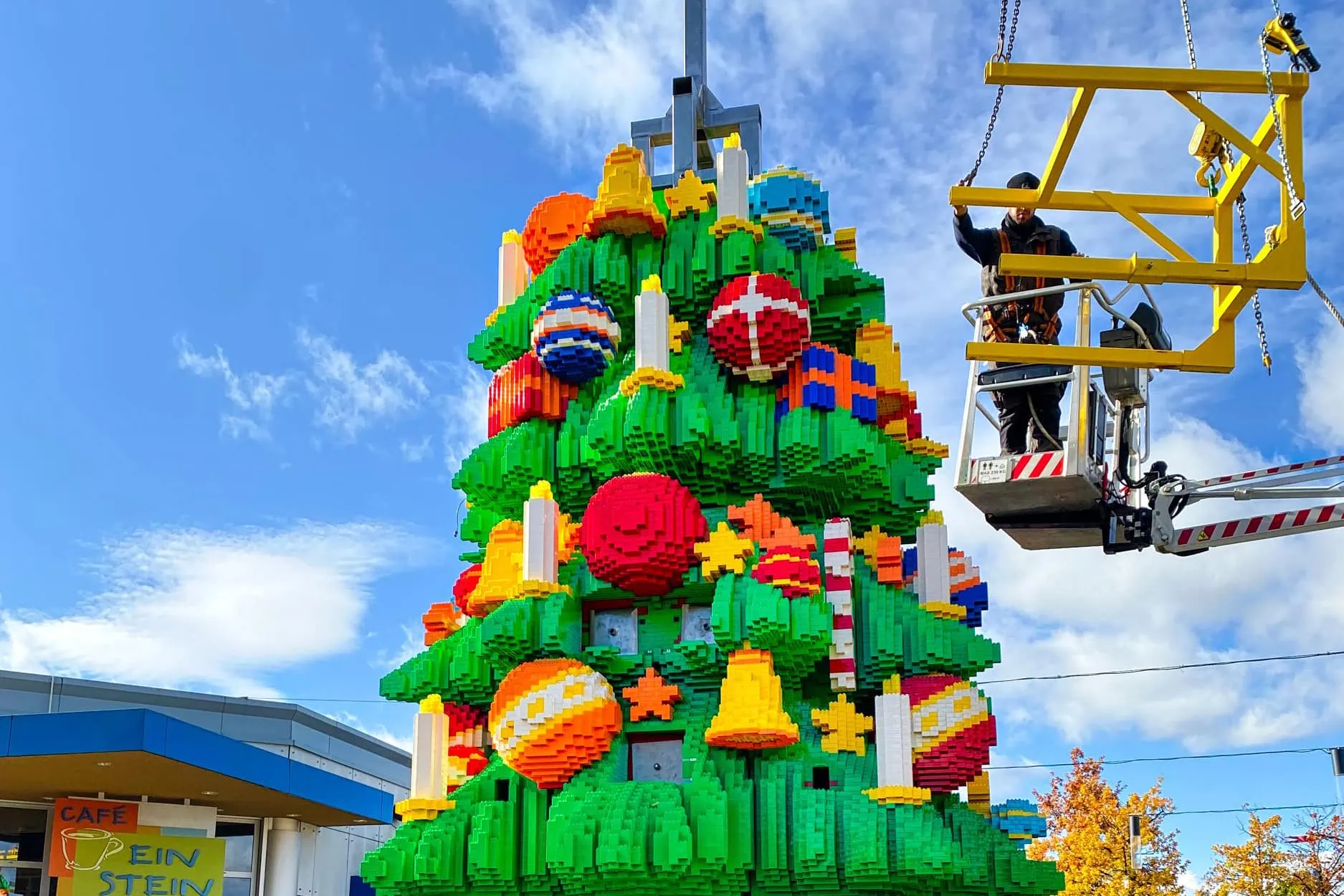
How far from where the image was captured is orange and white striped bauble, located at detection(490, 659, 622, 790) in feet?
47.2

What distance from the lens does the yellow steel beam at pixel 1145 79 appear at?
32.0 ft

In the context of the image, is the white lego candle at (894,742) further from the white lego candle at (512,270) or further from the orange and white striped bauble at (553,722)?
the white lego candle at (512,270)

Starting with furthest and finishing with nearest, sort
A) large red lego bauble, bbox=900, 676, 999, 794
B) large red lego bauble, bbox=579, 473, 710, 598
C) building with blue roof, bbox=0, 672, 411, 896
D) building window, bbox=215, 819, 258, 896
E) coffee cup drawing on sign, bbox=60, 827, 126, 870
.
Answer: building window, bbox=215, 819, 258, 896 < coffee cup drawing on sign, bbox=60, 827, 126, 870 < building with blue roof, bbox=0, 672, 411, 896 < large red lego bauble, bbox=579, 473, 710, 598 < large red lego bauble, bbox=900, 676, 999, 794

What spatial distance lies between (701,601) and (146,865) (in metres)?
10.4

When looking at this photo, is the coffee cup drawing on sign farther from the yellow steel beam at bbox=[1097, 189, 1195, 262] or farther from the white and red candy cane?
the yellow steel beam at bbox=[1097, 189, 1195, 262]

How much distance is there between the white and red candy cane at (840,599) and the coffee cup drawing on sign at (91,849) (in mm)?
11634

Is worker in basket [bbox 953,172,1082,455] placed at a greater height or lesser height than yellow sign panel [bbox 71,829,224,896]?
greater

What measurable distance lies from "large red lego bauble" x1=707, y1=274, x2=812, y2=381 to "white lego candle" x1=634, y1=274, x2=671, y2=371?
664 mm

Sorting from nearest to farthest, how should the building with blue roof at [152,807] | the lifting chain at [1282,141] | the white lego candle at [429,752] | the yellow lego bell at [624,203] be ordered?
the lifting chain at [1282,141] < the white lego candle at [429,752] < the yellow lego bell at [624,203] < the building with blue roof at [152,807]

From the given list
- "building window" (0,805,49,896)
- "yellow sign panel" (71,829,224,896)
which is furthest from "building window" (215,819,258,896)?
"building window" (0,805,49,896)

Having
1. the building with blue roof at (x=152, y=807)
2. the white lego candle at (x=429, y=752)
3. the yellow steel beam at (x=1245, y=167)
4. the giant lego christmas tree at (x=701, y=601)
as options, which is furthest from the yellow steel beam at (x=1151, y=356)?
the building with blue roof at (x=152, y=807)

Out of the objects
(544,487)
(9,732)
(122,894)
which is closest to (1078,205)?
(544,487)

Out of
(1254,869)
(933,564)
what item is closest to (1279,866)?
(1254,869)

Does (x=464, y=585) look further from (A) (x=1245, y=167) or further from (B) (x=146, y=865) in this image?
(A) (x=1245, y=167)
